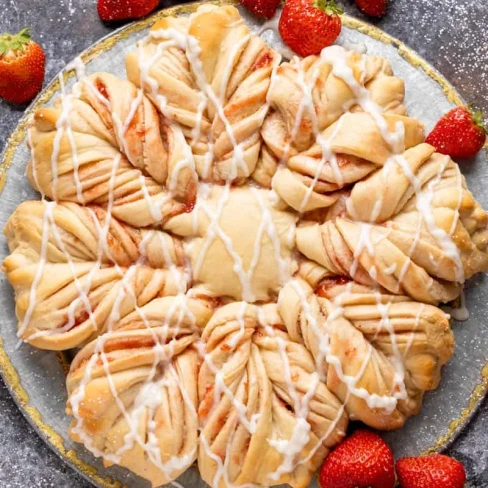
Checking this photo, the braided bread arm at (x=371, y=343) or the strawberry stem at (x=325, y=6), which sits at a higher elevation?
the strawberry stem at (x=325, y=6)

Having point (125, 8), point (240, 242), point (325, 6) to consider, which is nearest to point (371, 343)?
point (240, 242)

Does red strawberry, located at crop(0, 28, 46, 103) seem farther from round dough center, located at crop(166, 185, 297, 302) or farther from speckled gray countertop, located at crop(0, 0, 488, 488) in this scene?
round dough center, located at crop(166, 185, 297, 302)

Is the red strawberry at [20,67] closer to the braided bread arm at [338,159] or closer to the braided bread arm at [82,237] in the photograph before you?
the braided bread arm at [82,237]

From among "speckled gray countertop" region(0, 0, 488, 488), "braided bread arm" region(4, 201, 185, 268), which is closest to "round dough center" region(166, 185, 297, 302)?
"braided bread arm" region(4, 201, 185, 268)

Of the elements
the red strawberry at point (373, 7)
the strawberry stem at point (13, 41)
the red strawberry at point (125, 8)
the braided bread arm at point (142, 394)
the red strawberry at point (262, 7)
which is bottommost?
the braided bread arm at point (142, 394)

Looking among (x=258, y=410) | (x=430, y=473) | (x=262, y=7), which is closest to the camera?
(x=258, y=410)

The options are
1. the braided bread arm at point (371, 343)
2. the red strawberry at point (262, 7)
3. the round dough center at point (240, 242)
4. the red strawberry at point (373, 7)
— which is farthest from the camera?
the red strawberry at point (373, 7)

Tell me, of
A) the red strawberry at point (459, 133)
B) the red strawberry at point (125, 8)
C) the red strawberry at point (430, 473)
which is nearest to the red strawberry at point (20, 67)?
the red strawberry at point (125, 8)

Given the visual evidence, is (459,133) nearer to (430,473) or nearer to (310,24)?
(310,24)
